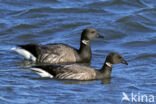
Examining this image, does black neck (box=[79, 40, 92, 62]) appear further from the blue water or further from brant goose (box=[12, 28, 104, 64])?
the blue water

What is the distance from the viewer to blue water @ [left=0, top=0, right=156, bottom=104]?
Answer: 37.4ft

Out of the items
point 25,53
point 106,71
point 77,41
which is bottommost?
point 77,41

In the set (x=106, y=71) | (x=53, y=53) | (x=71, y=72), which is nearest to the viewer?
(x=71, y=72)

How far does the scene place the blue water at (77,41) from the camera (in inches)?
449

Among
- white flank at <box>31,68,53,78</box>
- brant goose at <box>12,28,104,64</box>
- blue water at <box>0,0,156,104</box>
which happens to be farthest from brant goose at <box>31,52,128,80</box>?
brant goose at <box>12,28,104,64</box>

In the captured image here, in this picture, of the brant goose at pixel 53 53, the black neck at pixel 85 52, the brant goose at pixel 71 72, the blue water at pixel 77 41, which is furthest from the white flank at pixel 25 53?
the brant goose at pixel 71 72

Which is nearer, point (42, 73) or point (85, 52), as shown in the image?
point (42, 73)

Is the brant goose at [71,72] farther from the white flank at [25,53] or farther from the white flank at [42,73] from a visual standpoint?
the white flank at [25,53]

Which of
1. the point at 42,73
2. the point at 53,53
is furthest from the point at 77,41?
the point at 42,73

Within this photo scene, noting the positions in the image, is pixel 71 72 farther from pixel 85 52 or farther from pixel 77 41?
pixel 77 41

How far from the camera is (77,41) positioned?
17641 millimetres

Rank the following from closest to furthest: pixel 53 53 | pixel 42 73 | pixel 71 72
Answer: pixel 42 73 < pixel 71 72 < pixel 53 53

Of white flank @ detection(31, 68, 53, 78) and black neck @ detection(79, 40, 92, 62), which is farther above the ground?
white flank @ detection(31, 68, 53, 78)

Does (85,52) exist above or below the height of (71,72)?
below
